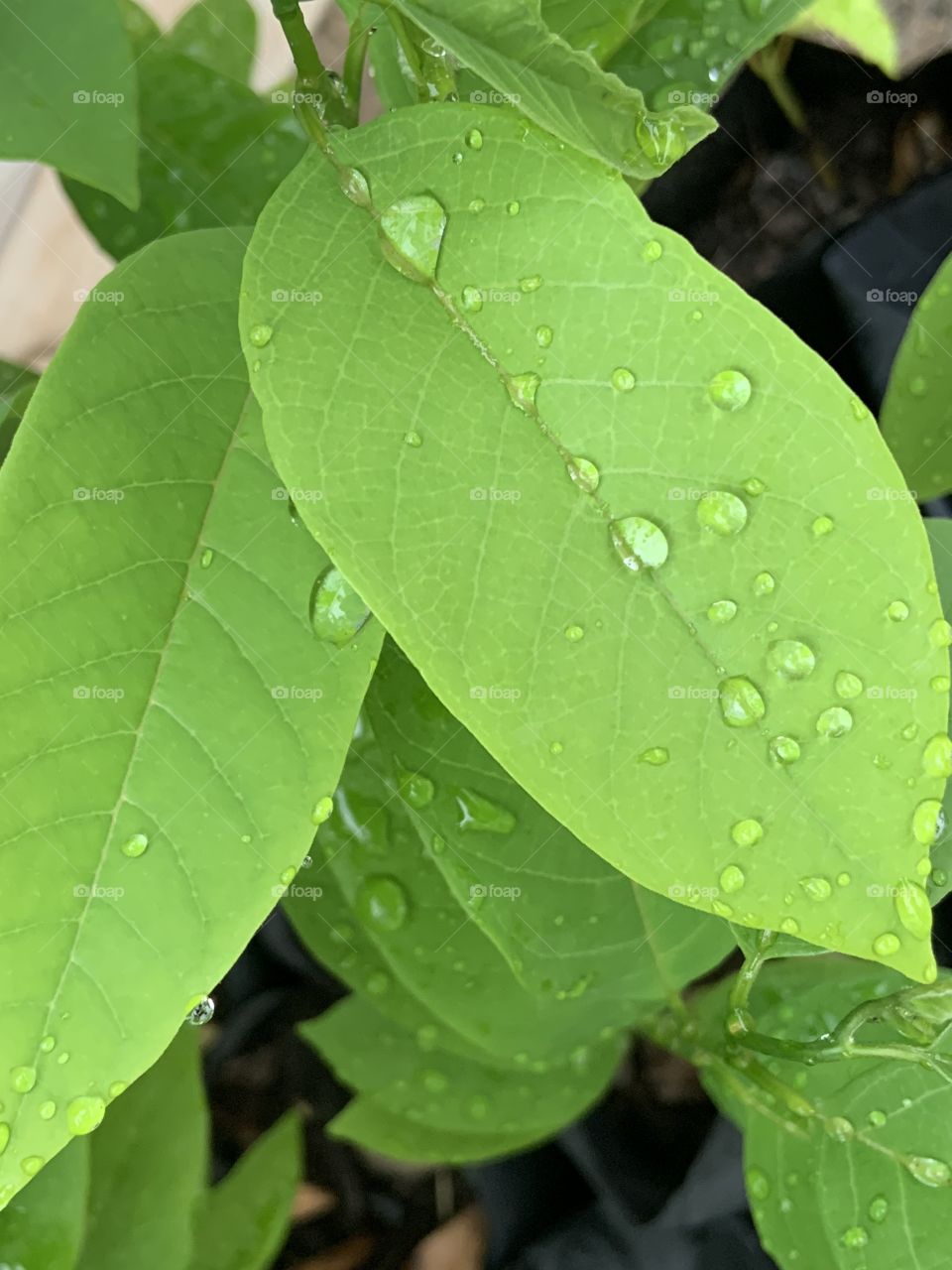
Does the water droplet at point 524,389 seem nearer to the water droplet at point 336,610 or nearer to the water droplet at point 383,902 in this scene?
the water droplet at point 336,610

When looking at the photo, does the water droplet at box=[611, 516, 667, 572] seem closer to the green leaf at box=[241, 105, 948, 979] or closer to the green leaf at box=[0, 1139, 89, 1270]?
the green leaf at box=[241, 105, 948, 979]

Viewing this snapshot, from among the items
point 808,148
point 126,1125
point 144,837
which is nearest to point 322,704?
point 144,837

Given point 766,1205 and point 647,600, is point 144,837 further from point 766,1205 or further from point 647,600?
point 766,1205

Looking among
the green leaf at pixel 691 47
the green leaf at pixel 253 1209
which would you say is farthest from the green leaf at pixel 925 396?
the green leaf at pixel 253 1209

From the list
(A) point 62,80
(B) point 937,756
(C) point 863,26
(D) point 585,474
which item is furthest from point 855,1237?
(C) point 863,26

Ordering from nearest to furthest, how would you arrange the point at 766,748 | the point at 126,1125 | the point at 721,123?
the point at 766,748
the point at 126,1125
the point at 721,123

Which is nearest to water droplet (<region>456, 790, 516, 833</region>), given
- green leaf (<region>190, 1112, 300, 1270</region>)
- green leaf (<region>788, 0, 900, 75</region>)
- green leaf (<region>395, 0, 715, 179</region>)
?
green leaf (<region>395, 0, 715, 179</region>)

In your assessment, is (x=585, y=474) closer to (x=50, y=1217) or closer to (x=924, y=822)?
(x=924, y=822)
